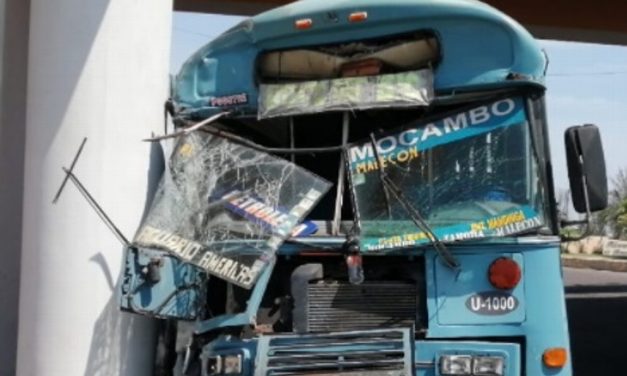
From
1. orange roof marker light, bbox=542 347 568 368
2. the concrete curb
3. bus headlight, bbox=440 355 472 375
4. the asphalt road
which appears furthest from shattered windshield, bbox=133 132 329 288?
the concrete curb

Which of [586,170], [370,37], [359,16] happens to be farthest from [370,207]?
[586,170]

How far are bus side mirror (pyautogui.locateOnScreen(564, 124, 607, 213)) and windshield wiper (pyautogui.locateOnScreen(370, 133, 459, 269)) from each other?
79 centimetres

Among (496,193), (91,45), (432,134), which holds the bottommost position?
(496,193)

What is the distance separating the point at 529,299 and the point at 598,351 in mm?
8255

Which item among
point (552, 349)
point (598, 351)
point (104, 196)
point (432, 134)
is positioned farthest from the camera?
point (598, 351)

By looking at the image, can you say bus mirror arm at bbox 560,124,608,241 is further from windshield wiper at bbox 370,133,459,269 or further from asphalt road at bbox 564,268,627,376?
asphalt road at bbox 564,268,627,376

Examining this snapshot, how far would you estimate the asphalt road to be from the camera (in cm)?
1191

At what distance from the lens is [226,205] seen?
5801 millimetres

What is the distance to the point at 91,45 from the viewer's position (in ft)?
20.6

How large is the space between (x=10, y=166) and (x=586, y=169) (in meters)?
4.38

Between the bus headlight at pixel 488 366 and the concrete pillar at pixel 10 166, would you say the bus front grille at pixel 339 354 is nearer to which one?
the bus headlight at pixel 488 366

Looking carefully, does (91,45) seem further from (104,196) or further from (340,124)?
(340,124)

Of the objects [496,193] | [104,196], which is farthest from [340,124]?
[104,196]

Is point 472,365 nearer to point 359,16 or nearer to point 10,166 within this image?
point 359,16
